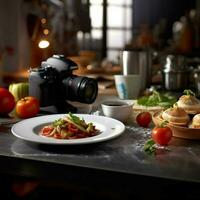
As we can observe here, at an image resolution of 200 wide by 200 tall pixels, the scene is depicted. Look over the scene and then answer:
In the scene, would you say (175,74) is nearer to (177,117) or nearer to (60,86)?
(60,86)

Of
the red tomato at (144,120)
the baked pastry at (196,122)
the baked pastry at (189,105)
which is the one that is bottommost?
the red tomato at (144,120)

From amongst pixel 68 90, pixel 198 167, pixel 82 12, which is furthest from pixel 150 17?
pixel 198 167

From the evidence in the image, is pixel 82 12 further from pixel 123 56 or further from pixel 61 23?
pixel 123 56

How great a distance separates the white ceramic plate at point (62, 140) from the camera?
90 cm

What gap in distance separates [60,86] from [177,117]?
46 cm

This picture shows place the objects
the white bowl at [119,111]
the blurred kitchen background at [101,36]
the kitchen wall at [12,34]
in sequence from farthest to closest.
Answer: the kitchen wall at [12,34], the blurred kitchen background at [101,36], the white bowl at [119,111]

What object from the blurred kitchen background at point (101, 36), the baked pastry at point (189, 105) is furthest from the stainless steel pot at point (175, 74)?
the baked pastry at point (189, 105)

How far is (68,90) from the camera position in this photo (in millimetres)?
1276

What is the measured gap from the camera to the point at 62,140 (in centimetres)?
90

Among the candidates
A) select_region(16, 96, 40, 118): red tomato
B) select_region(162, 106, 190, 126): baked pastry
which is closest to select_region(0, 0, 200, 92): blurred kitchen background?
select_region(16, 96, 40, 118): red tomato

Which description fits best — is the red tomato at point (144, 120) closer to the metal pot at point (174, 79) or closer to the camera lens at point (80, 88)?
the camera lens at point (80, 88)

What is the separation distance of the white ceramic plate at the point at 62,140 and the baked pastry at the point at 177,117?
124mm

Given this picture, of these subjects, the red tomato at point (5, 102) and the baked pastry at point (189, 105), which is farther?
the red tomato at point (5, 102)

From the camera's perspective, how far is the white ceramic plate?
899 millimetres
